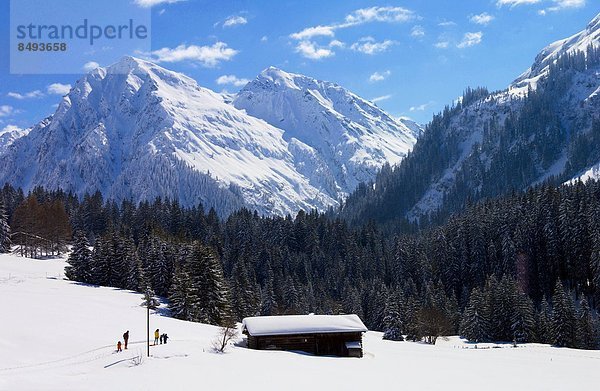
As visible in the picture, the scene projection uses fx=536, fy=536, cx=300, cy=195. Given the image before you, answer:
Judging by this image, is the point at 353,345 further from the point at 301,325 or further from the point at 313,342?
the point at 301,325

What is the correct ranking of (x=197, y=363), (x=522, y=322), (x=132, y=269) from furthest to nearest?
(x=132, y=269)
(x=522, y=322)
(x=197, y=363)

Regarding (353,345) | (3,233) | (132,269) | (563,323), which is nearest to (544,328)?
(563,323)

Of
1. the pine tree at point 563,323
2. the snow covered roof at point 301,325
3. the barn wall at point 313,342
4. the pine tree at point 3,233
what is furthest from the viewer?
the pine tree at point 3,233

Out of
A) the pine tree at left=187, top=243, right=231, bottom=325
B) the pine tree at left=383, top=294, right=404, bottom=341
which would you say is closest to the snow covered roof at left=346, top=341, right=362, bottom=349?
the pine tree at left=187, top=243, right=231, bottom=325

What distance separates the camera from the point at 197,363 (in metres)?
37.5

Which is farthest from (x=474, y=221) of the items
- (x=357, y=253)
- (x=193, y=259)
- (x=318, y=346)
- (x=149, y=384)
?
(x=149, y=384)

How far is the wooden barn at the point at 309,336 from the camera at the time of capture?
51.0 m

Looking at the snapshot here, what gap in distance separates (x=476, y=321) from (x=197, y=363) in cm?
5290

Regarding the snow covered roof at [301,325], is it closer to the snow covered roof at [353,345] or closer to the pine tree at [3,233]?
the snow covered roof at [353,345]

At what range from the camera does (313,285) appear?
122625 millimetres

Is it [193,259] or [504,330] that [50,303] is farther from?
[504,330]

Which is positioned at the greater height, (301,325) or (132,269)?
(132,269)

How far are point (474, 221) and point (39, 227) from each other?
92508 mm

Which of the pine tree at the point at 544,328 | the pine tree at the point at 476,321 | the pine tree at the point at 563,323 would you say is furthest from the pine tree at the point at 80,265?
the pine tree at the point at 563,323
